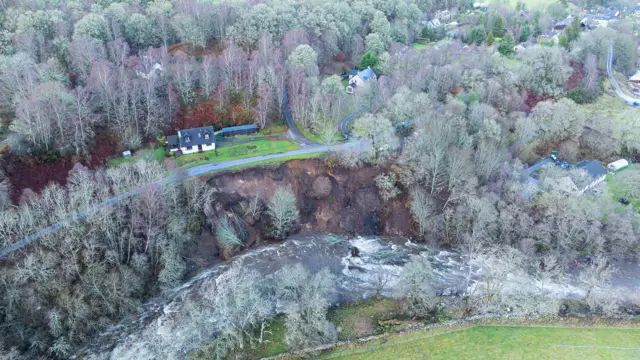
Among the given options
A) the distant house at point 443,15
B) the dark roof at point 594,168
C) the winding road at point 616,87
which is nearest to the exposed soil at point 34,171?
the dark roof at point 594,168

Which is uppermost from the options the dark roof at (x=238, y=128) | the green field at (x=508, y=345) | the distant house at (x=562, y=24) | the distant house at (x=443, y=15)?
the distant house at (x=443, y=15)

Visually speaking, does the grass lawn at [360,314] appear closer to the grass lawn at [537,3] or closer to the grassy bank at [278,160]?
the grassy bank at [278,160]

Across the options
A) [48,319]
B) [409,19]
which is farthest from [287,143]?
[409,19]

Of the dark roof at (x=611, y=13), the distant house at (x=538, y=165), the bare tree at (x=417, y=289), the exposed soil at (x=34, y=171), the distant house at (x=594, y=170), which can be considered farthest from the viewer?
the dark roof at (x=611, y=13)

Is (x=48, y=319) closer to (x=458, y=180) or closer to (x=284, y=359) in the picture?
(x=284, y=359)

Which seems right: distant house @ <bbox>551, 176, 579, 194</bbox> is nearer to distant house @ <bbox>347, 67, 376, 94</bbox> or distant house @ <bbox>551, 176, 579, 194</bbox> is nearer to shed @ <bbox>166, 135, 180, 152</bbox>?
distant house @ <bbox>347, 67, 376, 94</bbox>

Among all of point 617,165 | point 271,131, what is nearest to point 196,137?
point 271,131

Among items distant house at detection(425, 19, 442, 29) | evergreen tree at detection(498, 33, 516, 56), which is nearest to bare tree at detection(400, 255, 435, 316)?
evergreen tree at detection(498, 33, 516, 56)
